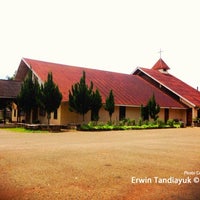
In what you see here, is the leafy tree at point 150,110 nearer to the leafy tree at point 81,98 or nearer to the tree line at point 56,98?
the tree line at point 56,98

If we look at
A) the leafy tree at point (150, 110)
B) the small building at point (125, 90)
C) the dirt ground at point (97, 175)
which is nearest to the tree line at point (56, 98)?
the small building at point (125, 90)

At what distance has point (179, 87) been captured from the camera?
131ft

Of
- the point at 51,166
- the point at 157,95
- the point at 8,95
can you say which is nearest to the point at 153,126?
the point at 157,95

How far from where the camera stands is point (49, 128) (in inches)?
846

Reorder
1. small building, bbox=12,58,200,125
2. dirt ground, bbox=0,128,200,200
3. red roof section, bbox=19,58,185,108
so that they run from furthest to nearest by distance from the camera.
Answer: red roof section, bbox=19,58,185,108 < small building, bbox=12,58,200,125 < dirt ground, bbox=0,128,200,200

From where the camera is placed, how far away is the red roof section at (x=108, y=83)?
92.4 feet

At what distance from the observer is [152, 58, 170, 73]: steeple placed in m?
45.3

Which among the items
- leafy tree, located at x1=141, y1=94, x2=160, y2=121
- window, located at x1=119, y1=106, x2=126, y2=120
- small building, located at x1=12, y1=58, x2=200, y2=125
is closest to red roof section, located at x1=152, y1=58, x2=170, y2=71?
small building, located at x1=12, y1=58, x2=200, y2=125

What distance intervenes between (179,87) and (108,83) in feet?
40.3

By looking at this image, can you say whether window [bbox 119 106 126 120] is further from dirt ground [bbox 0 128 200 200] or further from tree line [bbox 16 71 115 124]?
dirt ground [bbox 0 128 200 200]

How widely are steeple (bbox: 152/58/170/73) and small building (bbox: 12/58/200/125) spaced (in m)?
3.11

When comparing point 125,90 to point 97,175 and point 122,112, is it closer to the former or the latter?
point 122,112

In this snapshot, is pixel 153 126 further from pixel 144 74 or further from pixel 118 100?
pixel 144 74

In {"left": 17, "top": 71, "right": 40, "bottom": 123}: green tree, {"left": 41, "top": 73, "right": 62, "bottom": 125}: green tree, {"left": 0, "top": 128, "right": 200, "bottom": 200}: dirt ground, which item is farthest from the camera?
{"left": 17, "top": 71, "right": 40, "bottom": 123}: green tree
